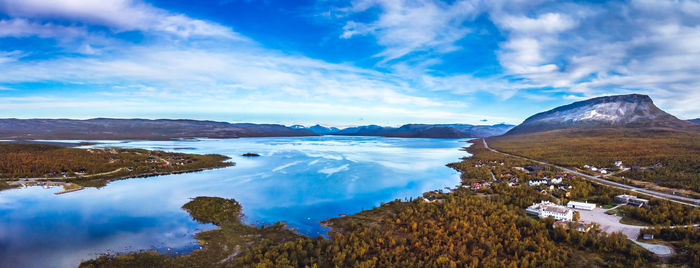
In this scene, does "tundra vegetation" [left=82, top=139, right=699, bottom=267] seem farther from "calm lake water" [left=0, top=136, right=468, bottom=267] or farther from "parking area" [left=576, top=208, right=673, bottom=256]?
"calm lake water" [left=0, top=136, right=468, bottom=267]

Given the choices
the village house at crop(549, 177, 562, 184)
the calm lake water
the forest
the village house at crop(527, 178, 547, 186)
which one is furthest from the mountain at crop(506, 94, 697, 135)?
the calm lake water

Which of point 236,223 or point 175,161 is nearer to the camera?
point 236,223

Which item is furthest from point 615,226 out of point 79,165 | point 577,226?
point 79,165

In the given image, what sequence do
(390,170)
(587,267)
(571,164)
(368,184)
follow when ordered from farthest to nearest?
1. (390,170)
2. (571,164)
3. (368,184)
4. (587,267)

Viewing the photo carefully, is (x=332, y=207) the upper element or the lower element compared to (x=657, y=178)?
lower

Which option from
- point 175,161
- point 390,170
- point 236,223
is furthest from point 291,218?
point 175,161

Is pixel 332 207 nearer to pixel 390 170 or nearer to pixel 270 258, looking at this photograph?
pixel 270 258

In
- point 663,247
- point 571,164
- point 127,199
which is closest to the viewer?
point 663,247
